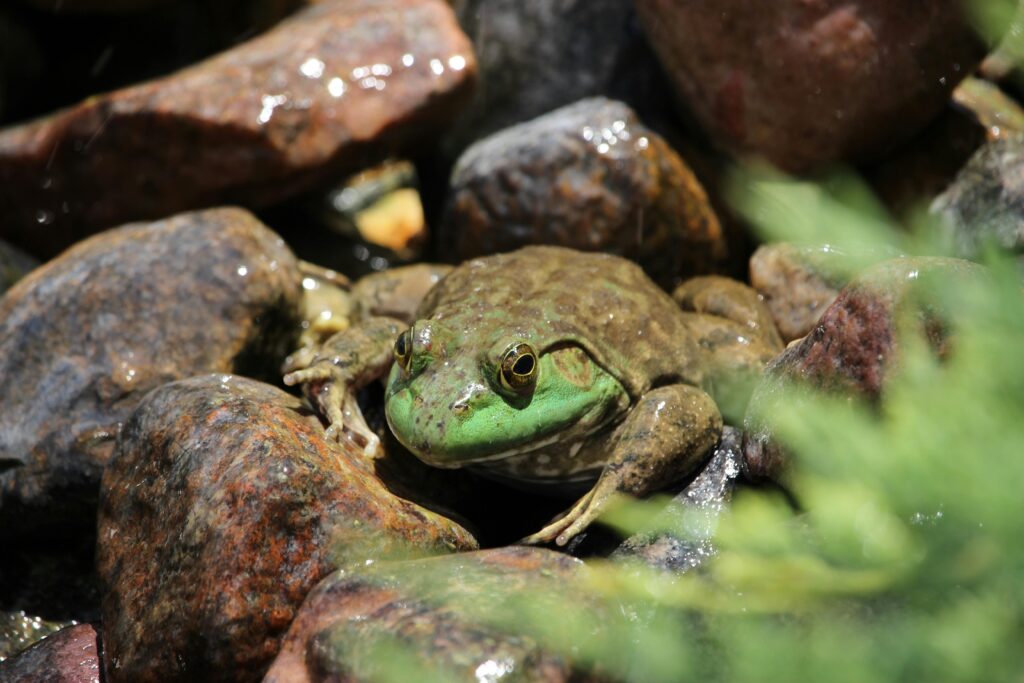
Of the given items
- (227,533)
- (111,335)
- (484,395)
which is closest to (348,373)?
(484,395)

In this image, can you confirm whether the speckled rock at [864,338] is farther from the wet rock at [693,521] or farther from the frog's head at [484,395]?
the frog's head at [484,395]

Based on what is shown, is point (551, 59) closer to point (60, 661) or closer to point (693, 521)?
point (693, 521)

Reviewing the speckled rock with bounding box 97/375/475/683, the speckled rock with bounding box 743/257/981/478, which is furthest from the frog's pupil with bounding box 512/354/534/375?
the speckled rock with bounding box 743/257/981/478

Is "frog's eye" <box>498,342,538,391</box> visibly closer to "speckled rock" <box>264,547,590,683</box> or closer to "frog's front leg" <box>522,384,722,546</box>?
"frog's front leg" <box>522,384,722,546</box>

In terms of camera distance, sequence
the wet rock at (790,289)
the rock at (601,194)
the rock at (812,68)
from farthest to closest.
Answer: the rock at (601,194) < the rock at (812,68) < the wet rock at (790,289)

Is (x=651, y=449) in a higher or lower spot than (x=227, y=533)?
higher

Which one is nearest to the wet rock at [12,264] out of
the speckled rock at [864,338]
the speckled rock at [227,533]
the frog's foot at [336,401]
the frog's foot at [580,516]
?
the speckled rock at [227,533]
